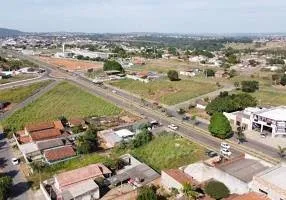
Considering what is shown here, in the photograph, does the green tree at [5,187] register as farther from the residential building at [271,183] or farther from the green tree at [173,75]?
the green tree at [173,75]

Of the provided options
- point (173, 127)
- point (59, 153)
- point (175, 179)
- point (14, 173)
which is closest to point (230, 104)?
point (173, 127)

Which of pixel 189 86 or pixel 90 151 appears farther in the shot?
pixel 189 86

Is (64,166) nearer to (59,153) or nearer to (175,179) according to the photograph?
(59,153)

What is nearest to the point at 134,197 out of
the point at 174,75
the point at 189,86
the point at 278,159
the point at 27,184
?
the point at 27,184

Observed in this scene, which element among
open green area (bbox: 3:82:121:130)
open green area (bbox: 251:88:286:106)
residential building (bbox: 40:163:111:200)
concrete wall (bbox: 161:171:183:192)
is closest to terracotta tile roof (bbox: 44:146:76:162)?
residential building (bbox: 40:163:111:200)

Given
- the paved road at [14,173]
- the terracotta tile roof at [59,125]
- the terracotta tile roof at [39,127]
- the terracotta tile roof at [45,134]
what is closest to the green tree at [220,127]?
the terracotta tile roof at [45,134]

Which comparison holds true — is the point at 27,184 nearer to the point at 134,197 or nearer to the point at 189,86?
the point at 134,197
